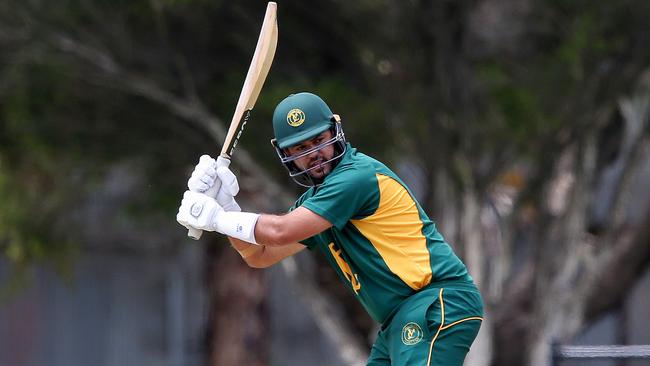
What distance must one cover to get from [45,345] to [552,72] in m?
8.23

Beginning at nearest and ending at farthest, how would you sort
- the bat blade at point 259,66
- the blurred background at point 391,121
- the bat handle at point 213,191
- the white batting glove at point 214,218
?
the white batting glove at point 214,218, the bat handle at point 213,191, the bat blade at point 259,66, the blurred background at point 391,121

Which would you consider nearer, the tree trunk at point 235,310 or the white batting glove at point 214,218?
the white batting glove at point 214,218

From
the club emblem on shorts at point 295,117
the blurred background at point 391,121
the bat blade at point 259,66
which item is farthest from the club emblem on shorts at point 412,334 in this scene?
the blurred background at point 391,121

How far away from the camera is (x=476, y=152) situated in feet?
36.2

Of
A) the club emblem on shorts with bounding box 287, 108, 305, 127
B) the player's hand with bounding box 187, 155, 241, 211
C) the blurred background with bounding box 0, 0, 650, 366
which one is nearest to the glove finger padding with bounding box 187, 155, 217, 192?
the player's hand with bounding box 187, 155, 241, 211

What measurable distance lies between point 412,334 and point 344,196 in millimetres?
635

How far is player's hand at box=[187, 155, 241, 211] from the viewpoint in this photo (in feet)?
17.2

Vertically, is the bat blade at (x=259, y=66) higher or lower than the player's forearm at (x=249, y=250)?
higher

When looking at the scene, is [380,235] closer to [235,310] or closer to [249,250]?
[249,250]

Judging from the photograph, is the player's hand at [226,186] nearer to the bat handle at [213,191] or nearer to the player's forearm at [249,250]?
the bat handle at [213,191]

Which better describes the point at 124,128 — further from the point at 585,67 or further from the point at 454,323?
the point at 454,323

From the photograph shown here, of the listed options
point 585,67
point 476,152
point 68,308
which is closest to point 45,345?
point 68,308

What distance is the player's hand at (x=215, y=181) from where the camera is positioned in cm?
524

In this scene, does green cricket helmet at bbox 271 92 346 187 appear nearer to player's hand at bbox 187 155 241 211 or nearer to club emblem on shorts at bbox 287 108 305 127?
club emblem on shorts at bbox 287 108 305 127
